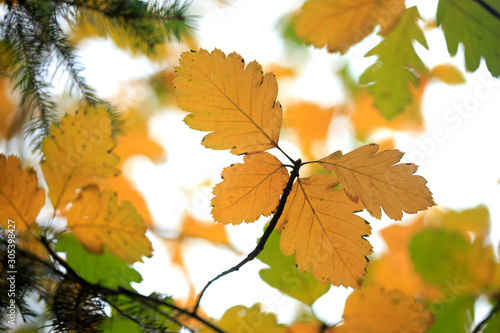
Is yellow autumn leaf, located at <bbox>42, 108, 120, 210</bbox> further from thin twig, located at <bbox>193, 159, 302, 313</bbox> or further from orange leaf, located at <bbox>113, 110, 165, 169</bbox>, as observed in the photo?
orange leaf, located at <bbox>113, 110, 165, 169</bbox>

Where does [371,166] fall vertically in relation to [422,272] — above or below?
above

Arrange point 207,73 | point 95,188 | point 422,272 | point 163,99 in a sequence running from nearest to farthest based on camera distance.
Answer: point 207,73 → point 95,188 → point 422,272 → point 163,99

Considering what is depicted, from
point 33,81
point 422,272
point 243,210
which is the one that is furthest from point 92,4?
point 422,272

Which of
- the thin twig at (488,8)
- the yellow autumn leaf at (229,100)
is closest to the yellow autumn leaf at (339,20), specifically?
the thin twig at (488,8)

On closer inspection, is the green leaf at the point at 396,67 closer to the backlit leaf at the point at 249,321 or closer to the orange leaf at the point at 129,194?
the backlit leaf at the point at 249,321

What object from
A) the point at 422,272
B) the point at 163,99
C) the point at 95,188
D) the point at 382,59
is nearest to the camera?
the point at 95,188

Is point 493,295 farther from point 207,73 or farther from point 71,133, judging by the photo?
point 71,133

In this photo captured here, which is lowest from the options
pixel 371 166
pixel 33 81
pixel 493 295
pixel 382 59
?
pixel 493 295

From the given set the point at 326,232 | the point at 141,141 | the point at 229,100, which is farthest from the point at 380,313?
the point at 141,141
